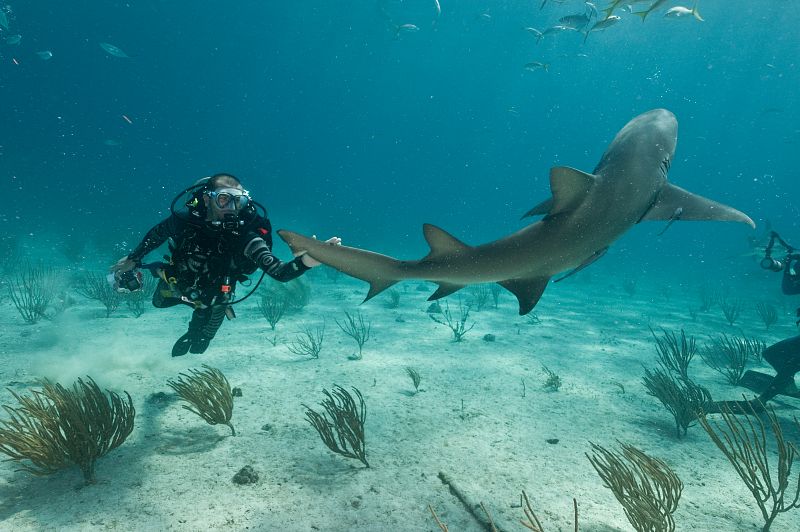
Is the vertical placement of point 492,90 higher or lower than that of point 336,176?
higher

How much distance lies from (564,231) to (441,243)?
3.02 ft

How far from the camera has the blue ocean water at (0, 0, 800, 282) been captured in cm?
4744

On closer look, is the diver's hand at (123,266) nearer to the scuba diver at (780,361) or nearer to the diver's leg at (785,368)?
the scuba diver at (780,361)

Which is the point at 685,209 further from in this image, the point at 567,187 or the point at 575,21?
the point at 575,21

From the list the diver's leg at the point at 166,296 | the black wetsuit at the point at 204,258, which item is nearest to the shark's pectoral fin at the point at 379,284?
the black wetsuit at the point at 204,258

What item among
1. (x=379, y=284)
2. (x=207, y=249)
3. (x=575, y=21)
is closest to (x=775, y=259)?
(x=379, y=284)

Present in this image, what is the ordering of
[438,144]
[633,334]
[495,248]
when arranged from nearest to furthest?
1. [495,248]
2. [633,334]
3. [438,144]

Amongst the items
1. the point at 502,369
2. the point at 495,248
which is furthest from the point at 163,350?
the point at 495,248

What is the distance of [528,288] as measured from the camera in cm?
293

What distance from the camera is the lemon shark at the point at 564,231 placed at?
2.56 meters

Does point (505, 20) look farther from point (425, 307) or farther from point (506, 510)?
point (506, 510)

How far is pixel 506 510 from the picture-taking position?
3.38m

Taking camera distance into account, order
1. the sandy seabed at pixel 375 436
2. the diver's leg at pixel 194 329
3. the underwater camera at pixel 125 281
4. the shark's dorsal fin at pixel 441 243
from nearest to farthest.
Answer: the shark's dorsal fin at pixel 441 243 < the sandy seabed at pixel 375 436 < the underwater camera at pixel 125 281 < the diver's leg at pixel 194 329

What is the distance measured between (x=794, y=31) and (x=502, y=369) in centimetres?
9867
